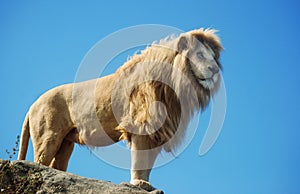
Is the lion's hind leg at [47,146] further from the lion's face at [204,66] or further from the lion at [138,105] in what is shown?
the lion's face at [204,66]

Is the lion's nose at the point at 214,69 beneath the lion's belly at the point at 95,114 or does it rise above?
above

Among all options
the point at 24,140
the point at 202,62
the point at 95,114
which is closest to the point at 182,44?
the point at 202,62

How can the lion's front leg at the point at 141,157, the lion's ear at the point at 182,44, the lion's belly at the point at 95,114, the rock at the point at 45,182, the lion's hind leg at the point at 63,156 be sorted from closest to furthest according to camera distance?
the rock at the point at 45,182
the lion's front leg at the point at 141,157
the lion's ear at the point at 182,44
the lion's belly at the point at 95,114
the lion's hind leg at the point at 63,156

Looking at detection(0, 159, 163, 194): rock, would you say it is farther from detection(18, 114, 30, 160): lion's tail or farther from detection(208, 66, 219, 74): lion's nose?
detection(18, 114, 30, 160): lion's tail

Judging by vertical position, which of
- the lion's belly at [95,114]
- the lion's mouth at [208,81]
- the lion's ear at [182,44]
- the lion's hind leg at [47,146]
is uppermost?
the lion's ear at [182,44]

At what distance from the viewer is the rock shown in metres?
4.48

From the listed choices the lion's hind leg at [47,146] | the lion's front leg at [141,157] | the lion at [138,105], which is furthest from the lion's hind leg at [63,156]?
the lion's front leg at [141,157]

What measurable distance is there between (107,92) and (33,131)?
4.56ft

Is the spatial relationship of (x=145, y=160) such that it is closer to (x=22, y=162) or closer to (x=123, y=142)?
(x=123, y=142)

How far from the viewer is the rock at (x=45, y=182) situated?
4.48 metres

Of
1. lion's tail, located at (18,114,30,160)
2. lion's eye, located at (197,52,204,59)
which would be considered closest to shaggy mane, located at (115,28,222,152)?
lion's eye, located at (197,52,204,59)

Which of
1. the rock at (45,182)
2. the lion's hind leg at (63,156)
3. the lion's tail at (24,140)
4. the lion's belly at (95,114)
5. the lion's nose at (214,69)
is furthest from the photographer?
the lion's hind leg at (63,156)

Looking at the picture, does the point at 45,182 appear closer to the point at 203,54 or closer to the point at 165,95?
the point at 165,95

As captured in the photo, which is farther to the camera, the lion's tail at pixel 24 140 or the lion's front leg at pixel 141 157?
the lion's tail at pixel 24 140
